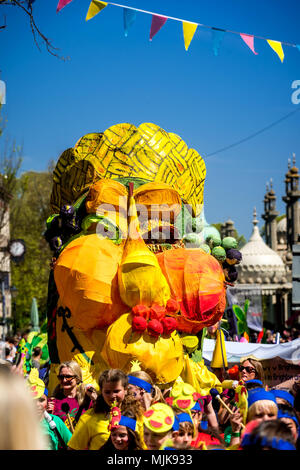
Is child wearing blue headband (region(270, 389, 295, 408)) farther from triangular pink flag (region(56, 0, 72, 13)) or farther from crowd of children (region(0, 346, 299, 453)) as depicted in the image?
triangular pink flag (region(56, 0, 72, 13))

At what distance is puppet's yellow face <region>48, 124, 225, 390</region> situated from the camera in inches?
260

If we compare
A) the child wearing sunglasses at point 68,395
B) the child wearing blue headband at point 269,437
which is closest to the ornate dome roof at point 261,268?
the child wearing sunglasses at point 68,395

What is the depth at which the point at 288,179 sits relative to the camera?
35031mm

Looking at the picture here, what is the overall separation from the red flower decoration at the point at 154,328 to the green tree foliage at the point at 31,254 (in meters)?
25.9

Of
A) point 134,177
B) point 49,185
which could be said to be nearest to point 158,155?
point 134,177

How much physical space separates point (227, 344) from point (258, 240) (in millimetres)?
23559

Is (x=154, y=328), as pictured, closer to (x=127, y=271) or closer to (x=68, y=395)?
(x=127, y=271)

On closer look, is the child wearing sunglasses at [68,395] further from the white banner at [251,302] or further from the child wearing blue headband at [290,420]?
the white banner at [251,302]

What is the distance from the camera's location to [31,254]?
3425 centimetres

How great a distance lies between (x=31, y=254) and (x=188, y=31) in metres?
27.4

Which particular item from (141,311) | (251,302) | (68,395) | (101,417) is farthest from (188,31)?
(251,302)

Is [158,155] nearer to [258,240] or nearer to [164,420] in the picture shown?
[164,420]

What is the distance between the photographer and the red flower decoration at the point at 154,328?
650 cm

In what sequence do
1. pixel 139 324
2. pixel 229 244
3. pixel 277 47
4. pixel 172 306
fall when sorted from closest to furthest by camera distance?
pixel 139 324
pixel 172 306
pixel 277 47
pixel 229 244
